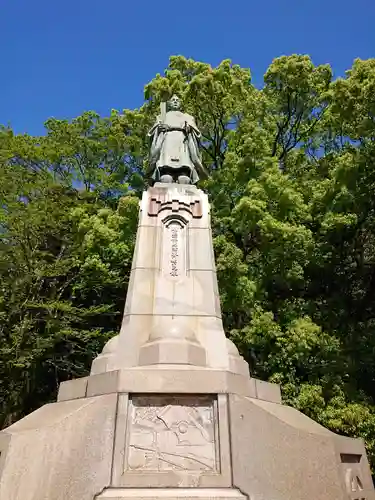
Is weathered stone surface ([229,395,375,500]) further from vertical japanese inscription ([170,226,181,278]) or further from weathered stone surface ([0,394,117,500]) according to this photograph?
vertical japanese inscription ([170,226,181,278])

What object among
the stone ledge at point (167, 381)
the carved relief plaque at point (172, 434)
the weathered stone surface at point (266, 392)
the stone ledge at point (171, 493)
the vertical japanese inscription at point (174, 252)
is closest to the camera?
the stone ledge at point (171, 493)

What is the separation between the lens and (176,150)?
27.2ft

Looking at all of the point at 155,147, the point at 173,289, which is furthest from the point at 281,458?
the point at 155,147

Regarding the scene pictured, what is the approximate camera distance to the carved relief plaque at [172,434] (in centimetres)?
463

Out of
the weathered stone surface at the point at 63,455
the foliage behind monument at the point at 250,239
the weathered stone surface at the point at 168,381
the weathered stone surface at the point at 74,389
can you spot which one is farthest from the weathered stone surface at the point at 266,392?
the foliage behind monument at the point at 250,239

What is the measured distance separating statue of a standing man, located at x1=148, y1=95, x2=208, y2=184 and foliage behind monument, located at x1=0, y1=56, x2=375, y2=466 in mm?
4057

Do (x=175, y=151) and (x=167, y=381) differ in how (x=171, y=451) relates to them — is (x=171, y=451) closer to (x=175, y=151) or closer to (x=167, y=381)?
(x=167, y=381)

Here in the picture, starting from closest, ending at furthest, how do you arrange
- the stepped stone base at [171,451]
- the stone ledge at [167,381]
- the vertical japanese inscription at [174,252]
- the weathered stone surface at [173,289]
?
the stepped stone base at [171,451]
the stone ledge at [167,381]
the weathered stone surface at [173,289]
the vertical japanese inscription at [174,252]

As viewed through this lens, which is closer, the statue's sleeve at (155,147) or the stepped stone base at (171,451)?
the stepped stone base at (171,451)

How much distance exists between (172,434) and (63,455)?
117 cm

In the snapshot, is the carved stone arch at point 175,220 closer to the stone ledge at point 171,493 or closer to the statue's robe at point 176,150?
the statue's robe at point 176,150

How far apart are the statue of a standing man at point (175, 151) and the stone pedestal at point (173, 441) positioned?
3.34 m

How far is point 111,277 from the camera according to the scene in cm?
1448

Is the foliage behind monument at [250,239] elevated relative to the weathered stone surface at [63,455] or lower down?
elevated
